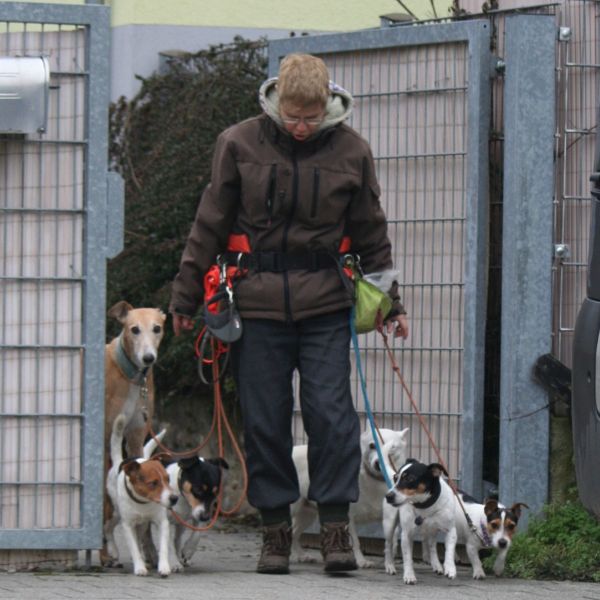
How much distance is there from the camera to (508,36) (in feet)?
26.7

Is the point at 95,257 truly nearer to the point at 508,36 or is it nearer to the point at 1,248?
the point at 1,248

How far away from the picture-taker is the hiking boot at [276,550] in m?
7.20

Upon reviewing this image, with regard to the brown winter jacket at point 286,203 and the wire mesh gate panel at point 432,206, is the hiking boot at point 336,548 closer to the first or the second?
the brown winter jacket at point 286,203

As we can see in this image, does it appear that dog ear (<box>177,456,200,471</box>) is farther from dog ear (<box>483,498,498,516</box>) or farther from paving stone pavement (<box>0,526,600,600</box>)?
dog ear (<box>483,498,498,516</box>)

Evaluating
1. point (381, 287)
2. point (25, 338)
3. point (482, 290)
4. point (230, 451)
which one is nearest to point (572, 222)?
point (482, 290)

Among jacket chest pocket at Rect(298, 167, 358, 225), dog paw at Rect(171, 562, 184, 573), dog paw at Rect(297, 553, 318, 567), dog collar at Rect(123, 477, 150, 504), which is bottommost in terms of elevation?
dog paw at Rect(297, 553, 318, 567)

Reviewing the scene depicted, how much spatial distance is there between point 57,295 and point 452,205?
2205 mm

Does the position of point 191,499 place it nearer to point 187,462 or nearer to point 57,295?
point 187,462

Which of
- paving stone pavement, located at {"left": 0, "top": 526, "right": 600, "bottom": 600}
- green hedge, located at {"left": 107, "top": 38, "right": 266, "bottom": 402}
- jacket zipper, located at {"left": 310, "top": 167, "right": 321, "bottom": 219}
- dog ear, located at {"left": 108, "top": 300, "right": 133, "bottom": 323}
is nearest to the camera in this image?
paving stone pavement, located at {"left": 0, "top": 526, "right": 600, "bottom": 600}

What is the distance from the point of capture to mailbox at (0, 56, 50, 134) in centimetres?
705

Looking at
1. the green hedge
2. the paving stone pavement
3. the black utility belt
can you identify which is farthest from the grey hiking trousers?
the green hedge

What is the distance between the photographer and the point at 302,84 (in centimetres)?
684

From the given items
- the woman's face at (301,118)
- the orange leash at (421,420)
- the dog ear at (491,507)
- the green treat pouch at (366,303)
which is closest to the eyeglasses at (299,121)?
the woman's face at (301,118)

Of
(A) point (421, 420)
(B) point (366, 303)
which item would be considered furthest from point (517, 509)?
(B) point (366, 303)
